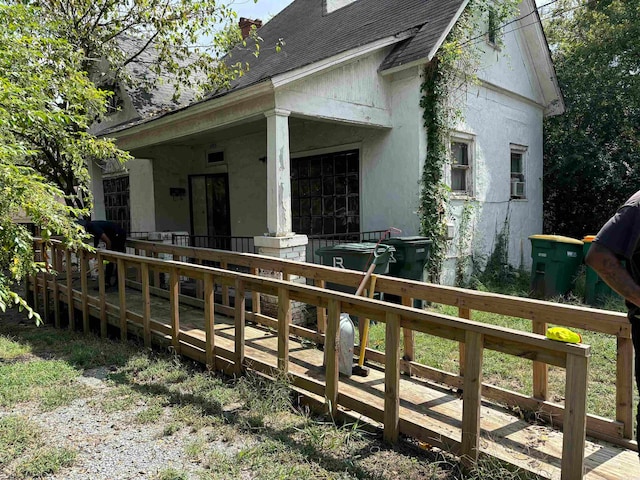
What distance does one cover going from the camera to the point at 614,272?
2125 millimetres

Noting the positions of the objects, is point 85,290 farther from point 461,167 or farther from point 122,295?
point 461,167

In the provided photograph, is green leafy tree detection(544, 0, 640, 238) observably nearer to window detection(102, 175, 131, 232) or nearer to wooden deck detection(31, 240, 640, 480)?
wooden deck detection(31, 240, 640, 480)

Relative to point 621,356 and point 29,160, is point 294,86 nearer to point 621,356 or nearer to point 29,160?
point 621,356

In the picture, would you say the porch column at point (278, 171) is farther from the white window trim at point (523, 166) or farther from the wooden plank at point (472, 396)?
the white window trim at point (523, 166)

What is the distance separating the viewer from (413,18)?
8750 millimetres

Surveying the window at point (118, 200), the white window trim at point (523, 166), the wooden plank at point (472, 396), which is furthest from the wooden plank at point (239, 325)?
the window at point (118, 200)

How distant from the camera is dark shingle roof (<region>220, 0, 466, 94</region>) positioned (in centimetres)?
782

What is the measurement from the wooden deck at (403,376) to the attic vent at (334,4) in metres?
9.01

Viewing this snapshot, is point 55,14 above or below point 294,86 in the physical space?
above

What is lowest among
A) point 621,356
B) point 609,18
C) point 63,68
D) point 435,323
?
Answer: point 621,356

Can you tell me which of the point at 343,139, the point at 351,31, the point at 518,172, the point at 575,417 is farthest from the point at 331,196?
the point at 575,417

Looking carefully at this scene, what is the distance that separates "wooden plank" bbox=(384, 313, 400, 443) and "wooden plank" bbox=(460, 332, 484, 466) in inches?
19.1

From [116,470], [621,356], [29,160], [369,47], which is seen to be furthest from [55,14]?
[621,356]

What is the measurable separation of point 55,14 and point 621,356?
32.5ft
